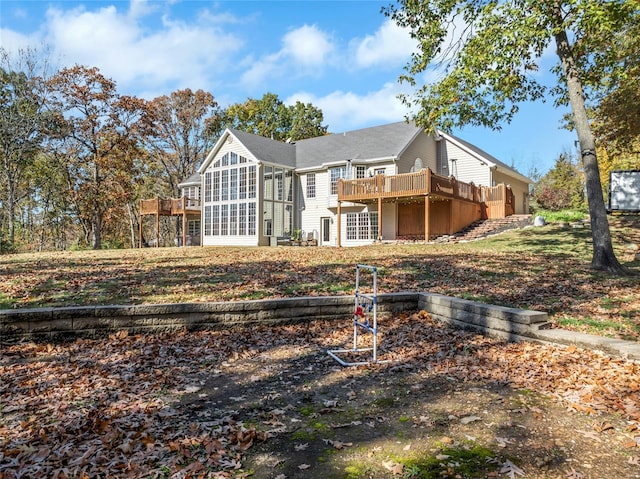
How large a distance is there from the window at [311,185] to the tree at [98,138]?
1245 cm

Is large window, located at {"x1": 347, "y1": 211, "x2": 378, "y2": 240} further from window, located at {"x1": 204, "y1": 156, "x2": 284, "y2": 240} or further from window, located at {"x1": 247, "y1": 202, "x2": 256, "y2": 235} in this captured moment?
window, located at {"x1": 247, "y1": 202, "x2": 256, "y2": 235}

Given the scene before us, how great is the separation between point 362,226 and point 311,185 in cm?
452

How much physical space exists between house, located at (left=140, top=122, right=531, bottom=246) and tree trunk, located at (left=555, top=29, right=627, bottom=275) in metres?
10.8

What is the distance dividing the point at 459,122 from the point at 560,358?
9166 mm

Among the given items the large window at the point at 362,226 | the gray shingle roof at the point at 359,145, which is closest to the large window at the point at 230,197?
the gray shingle roof at the point at 359,145

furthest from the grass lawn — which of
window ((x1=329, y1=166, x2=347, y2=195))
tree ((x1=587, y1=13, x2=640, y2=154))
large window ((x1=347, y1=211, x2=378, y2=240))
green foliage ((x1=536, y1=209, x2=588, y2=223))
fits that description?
window ((x1=329, y1=166, x2=347, y2=195))

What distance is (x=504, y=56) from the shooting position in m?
9.42

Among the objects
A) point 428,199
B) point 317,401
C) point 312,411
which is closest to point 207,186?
point 428,199

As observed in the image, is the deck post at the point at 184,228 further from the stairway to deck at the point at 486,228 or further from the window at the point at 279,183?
the stairway to deck at the point at 486,228

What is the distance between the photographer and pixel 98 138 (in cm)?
2731

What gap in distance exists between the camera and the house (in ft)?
73.4

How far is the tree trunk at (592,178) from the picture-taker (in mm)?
9391

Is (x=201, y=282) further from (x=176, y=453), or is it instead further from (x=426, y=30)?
(x=426, y=30)

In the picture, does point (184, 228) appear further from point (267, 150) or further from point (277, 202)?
point (267, 150)
